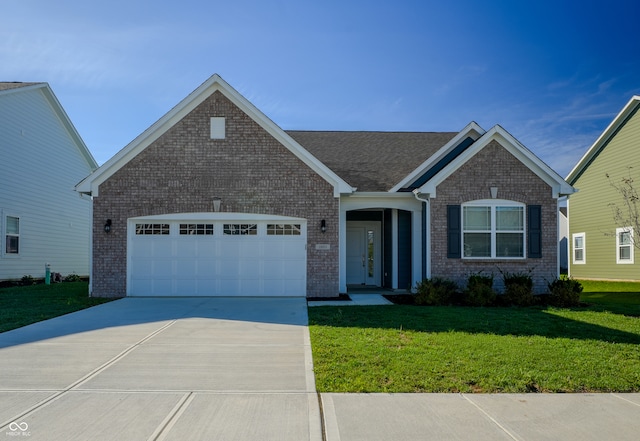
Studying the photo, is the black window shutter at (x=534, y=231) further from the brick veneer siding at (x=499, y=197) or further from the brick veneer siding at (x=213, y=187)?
the brick veneer siding at (x=213, y=187)

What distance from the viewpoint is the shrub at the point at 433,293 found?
12867mm

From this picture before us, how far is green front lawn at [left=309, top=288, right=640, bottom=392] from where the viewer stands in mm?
5715

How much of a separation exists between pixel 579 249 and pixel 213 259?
63.8 ft

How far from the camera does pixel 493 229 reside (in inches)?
572

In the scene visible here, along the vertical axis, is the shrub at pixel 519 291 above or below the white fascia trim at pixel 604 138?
below

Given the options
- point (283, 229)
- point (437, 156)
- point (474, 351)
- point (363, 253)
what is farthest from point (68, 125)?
point (474, 351)

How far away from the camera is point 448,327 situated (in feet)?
30.3

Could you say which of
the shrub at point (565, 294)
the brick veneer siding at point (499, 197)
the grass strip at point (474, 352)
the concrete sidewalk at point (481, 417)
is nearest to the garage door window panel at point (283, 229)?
the grass strip at point (474, 352)

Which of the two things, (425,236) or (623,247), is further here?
(623,247)

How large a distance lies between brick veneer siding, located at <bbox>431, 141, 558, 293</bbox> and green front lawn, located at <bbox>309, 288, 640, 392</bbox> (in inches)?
127

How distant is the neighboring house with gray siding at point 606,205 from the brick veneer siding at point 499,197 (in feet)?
23.3

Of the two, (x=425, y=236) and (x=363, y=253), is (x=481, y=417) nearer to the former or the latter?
(x=425, y=236)

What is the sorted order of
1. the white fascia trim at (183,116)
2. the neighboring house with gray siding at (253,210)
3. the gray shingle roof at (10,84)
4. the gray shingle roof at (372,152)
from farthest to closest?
1. the gray shingle roof at (10,84)
2. the gray shingle roof at (372,152)
3. the neighboring house with gray siding at (253,210)
4. the white fascia trim at (183,116)

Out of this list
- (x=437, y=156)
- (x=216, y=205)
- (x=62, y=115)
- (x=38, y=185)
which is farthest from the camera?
(x=62, y=115)
